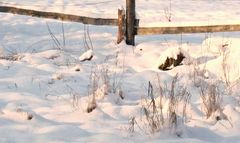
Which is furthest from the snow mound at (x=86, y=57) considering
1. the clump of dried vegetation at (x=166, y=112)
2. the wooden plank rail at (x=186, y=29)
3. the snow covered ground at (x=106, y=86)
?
the clump of dried vegetation at (x=166, y=112)

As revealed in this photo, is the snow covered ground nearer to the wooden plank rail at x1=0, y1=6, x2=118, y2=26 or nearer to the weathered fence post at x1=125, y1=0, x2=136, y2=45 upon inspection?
the weathered fence post at x1=125, y1=0, x2=136, y2=45

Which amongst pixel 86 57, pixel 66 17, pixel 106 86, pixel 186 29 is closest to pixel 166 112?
pixel 106 86

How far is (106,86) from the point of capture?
201 inches

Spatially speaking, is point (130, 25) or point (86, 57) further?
point (130, 25)

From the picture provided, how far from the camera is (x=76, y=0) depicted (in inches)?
596

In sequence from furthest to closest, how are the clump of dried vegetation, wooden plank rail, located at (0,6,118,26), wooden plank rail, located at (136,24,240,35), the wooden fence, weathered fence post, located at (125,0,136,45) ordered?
wooden plank rail, located at (0,6,118,26) → weathered fence post, located at (125,0,136,45) → the wooden fence → wooden plank rail, located at (136,24,240,35) → the clump of dried vegetation

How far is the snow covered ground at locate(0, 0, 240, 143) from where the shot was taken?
4.11m

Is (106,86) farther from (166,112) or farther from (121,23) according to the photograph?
(121,23)

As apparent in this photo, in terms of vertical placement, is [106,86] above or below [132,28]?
below

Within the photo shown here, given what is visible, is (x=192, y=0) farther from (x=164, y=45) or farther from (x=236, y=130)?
(x=236, y=130)

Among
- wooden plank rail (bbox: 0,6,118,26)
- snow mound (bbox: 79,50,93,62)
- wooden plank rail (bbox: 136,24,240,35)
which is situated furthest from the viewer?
wooden plank rail (bbox: 0,6,118,26)

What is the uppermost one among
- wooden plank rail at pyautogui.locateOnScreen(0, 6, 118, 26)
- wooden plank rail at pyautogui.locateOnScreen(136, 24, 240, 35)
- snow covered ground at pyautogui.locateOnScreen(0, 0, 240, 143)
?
wooden plank rail at pyautogui.locateOnScreen(0, 6, 118, 26)

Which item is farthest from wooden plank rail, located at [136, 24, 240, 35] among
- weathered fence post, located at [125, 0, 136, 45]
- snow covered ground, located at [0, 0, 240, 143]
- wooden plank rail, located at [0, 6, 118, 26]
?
wooden plank rail, located at [0, 6, 118, 26]

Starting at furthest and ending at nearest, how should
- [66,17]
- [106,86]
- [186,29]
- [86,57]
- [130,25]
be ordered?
[66,17], [130,25], [186,29], [86,57], [106,86]
